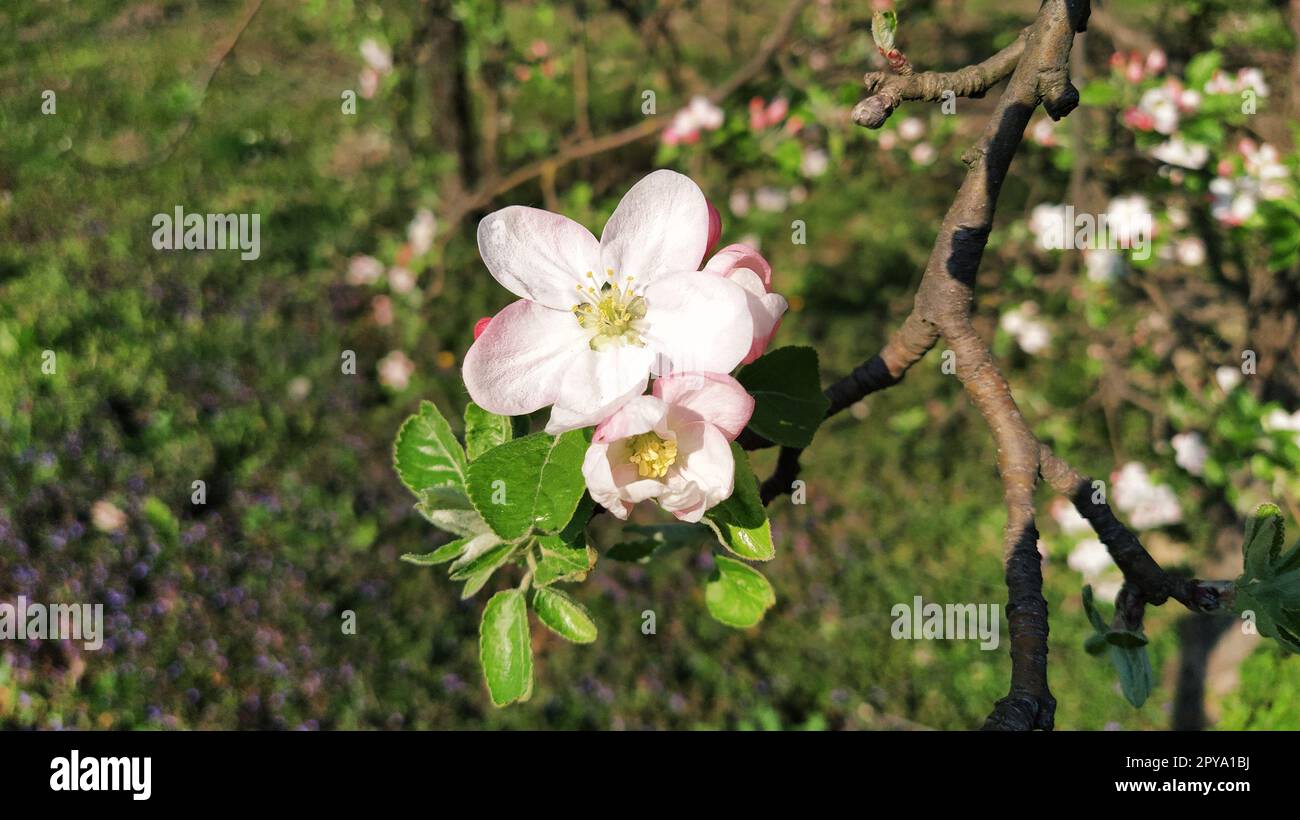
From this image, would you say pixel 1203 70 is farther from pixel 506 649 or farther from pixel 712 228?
pixel 506 649

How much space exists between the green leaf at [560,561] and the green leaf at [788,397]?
0.65 ft

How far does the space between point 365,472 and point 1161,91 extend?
2.58 m

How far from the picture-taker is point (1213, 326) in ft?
10.4

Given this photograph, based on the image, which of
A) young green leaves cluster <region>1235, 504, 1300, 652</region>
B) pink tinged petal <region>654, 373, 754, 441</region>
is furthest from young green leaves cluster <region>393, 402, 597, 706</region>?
young green leaves cluster <region>1235, 504, 1300, 652</region>

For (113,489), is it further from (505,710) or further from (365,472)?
(505,710)

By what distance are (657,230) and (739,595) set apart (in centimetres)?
41

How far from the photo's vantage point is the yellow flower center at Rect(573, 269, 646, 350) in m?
0.83

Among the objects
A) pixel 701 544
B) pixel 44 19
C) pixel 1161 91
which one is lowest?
pixel 701 544

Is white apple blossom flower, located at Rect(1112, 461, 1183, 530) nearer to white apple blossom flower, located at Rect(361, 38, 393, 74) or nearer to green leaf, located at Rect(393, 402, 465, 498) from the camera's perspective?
green leaf, located at Rect(393, 402, 465, 498)

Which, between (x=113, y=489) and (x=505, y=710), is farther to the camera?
(x=113, y=489)

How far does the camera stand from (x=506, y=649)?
939 mm

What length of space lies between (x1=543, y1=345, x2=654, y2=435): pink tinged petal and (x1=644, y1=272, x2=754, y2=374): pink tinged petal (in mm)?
20

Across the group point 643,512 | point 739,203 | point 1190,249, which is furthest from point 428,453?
point 739,203
